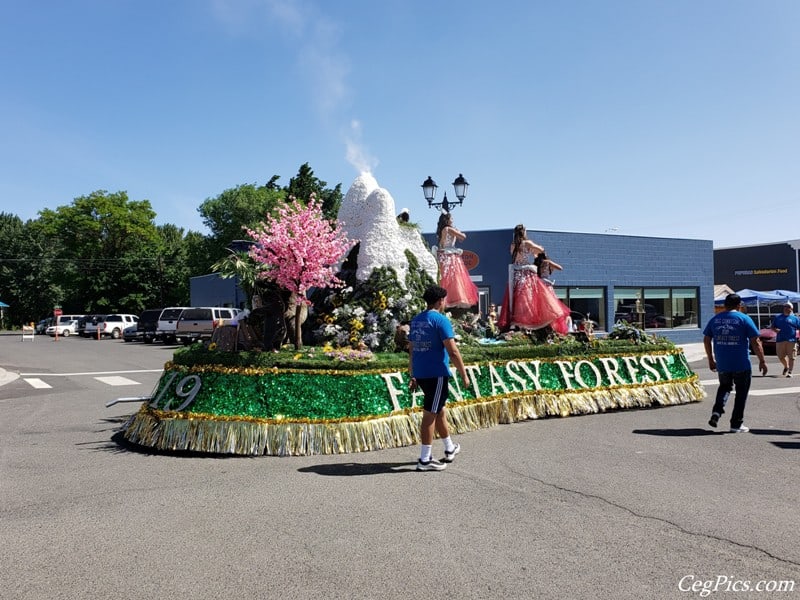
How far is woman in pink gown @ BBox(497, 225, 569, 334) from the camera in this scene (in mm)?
11188

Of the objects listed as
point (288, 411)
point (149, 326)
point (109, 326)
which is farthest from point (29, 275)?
point (288, 411)

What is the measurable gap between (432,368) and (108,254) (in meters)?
66.9

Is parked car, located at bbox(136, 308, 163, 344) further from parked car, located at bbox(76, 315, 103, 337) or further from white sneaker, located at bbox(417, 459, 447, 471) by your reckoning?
white sneaker, located at bbox(417, 459, 447, 471)

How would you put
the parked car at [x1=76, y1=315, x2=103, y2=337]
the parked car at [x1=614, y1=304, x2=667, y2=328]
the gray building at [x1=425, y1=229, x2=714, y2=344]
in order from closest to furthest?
the gray building at [x1=425, y1=229, x2=714, y2=344]
the parked car at [x1=614, y1=304, x2=667, y2=328]
the parked car at [x1=76, y1=315, x2=103, y2=337]

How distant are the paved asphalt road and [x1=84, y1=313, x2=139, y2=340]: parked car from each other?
41.3 m

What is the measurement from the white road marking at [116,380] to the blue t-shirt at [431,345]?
10619 mm

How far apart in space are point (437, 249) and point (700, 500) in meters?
8.40

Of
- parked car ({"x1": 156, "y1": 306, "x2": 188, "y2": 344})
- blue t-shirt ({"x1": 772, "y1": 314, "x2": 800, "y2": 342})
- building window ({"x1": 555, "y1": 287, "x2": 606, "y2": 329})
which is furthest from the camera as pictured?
parked car ({"x1": 156, "y1": 306, "x2": 188, "y2": 344})

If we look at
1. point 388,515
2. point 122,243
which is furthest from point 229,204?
point 388,515

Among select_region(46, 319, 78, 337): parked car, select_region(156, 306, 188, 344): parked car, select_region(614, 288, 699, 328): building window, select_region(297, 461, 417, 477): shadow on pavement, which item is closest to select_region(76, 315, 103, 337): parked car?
select_region(46, 319, 78, 337): parked car

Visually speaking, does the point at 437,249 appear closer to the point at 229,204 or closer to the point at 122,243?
the point at 229,204

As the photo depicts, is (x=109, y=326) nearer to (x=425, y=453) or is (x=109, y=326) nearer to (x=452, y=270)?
(x=452, y=270)

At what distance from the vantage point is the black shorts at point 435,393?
20.6 feet

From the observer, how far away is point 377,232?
10281 mm
